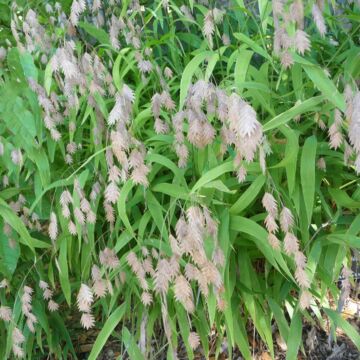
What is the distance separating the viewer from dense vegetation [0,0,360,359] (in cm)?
104

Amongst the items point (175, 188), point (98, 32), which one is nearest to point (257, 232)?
point (175, 188)

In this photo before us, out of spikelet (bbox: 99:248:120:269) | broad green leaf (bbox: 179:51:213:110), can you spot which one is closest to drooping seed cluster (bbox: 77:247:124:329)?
spikelet (bbox: 99:248:120:269)

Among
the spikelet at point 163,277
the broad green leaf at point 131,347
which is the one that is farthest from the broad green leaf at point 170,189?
the broad green leaf at point 131,347

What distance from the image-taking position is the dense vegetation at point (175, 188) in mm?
1040

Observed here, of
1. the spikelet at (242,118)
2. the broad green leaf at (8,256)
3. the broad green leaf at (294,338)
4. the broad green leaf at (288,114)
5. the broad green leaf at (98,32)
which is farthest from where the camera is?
the broad green leaf at (98,32)

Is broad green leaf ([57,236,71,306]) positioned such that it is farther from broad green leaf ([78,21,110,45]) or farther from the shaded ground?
broad green leaf ([78,21,110,45])

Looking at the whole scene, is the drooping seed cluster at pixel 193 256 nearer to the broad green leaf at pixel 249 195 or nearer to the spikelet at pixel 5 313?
the broad green leaf at pixel 249 195

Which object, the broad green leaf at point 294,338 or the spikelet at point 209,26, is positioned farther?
the broad green leaf at point 294,338

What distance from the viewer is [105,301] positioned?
143cm

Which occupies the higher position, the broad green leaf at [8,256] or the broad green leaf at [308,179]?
the broad green leaf at [308,179]

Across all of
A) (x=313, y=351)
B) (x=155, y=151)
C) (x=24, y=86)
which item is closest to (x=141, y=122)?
(x=155, y=151)

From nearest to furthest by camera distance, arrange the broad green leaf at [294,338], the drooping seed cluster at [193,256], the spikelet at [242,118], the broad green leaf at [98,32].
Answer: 1. the spikelet at [242,118]
2. the drooping seed cluster at [193,256]
3. the broad green leaf at [294,338]
4. the broad green leaf at [98,32]

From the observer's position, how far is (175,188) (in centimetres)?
124

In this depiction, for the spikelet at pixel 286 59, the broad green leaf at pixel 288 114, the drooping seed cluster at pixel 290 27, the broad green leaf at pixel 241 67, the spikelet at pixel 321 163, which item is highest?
the drooping seed cluster at pixel 290 27
